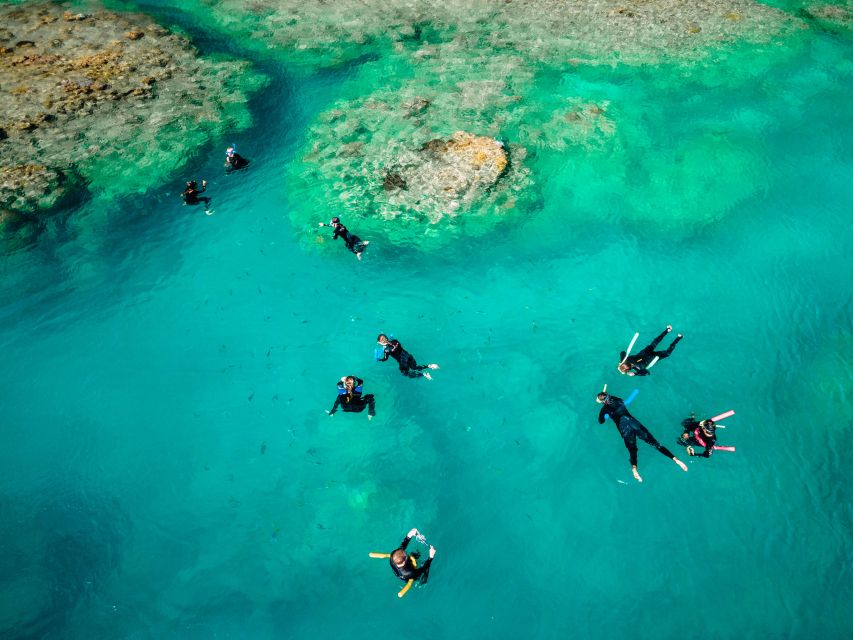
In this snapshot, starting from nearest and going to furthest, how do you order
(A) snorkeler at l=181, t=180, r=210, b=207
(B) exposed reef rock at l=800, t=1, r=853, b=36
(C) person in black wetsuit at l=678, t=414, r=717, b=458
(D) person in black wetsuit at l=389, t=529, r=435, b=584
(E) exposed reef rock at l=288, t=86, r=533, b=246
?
(D) person in black wetsuit at l=389, t=529, r=435, b=584 < (C) person in black wetsuit at l=678, t=414, r=717, b=458 < (E) exposed reef rock at l=288, t=86, r=533, b=246 < (A) snorkeler at l=181, t=180, r=210, b=207 < (B) exposed reef rock at l=800, t=1, r=853, b=36

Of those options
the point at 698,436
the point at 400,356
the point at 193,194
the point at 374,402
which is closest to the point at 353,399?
the point at 374,402

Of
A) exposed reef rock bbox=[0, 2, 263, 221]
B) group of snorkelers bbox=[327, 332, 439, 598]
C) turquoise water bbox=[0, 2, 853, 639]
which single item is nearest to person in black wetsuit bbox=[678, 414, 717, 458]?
turquoise water bbox=[0, 2, 853, 639]

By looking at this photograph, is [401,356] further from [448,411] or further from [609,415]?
[609,415]

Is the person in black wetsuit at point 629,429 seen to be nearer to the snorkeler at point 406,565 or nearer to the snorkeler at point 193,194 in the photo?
the snorkeler at point 406,565

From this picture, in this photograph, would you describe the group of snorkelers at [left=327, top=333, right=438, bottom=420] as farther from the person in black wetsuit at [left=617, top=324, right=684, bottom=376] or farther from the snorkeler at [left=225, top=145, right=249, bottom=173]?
the snorkeler at [left=225, top=145, right=249, bottom=173]

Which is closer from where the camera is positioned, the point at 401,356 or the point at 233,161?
the point at 401,356

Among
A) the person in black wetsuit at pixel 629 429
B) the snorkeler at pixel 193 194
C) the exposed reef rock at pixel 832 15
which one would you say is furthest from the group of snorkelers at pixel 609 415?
the exposed reef rock at pixel 832 15

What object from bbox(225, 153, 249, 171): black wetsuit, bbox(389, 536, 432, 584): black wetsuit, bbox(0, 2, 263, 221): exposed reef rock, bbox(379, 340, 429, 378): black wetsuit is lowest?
bbox(389, 536, 432, 584): black wetsuit
